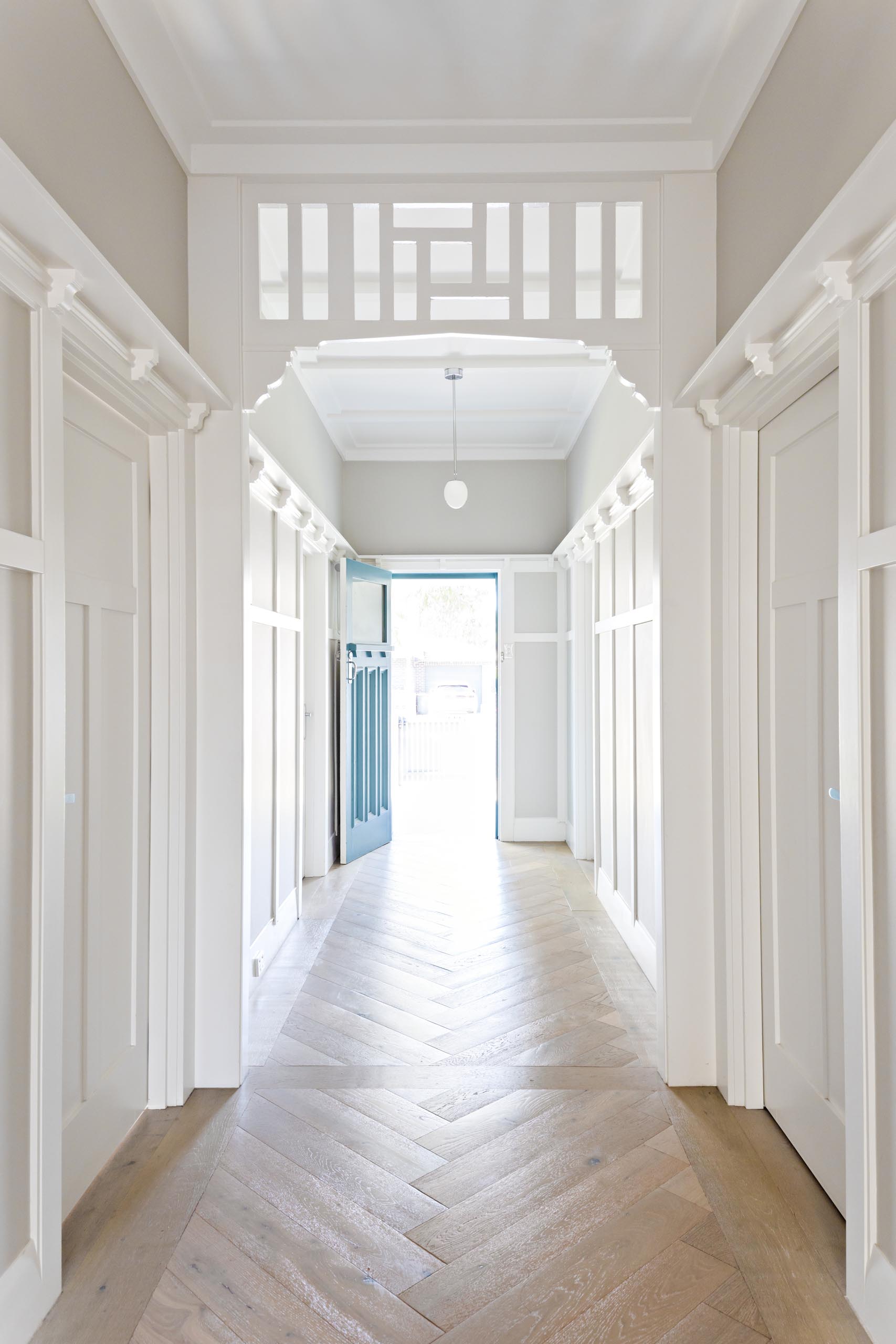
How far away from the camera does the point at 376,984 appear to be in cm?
322

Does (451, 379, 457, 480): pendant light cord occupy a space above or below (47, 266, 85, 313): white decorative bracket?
above

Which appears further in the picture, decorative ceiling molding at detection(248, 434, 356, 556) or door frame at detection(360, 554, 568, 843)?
door frame at detection(360, 554, 568, 843)

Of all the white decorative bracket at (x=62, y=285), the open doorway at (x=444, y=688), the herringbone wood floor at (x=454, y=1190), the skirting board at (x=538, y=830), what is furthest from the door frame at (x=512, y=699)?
the white decorative bracket at (x=62, y=285)

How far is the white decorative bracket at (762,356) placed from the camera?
192cm

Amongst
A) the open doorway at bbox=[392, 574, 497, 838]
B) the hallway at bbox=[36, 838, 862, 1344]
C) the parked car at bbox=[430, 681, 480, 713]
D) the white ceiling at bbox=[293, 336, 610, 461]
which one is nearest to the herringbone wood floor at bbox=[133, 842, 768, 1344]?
the hallway at bbox=[36, 838, 862, 1344]

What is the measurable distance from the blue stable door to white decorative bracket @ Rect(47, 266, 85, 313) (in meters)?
3.51

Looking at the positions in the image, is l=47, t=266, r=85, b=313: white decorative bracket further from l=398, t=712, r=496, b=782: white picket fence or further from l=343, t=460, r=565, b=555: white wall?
l=398, t=712, r=496, b=782: white picket fence

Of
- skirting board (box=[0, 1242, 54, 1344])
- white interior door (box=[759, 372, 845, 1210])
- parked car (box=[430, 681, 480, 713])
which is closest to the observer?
skirting board (box=[0, 1242, 54, 1344])

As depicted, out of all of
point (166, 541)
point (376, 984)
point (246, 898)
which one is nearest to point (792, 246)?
point (166, 541)

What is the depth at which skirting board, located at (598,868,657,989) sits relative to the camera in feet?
10.5

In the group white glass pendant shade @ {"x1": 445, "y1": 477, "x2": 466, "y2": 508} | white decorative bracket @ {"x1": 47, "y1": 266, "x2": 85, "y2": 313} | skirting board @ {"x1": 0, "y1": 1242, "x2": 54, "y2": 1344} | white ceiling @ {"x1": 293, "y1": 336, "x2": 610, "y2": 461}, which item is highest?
white ceiling @ {"x1": 293, "y1": 336, "x2": 610, "y2": 461}

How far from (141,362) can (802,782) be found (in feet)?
6.48

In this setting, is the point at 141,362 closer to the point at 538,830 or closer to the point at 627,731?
the point at 627,731

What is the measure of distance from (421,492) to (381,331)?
11.6ft
